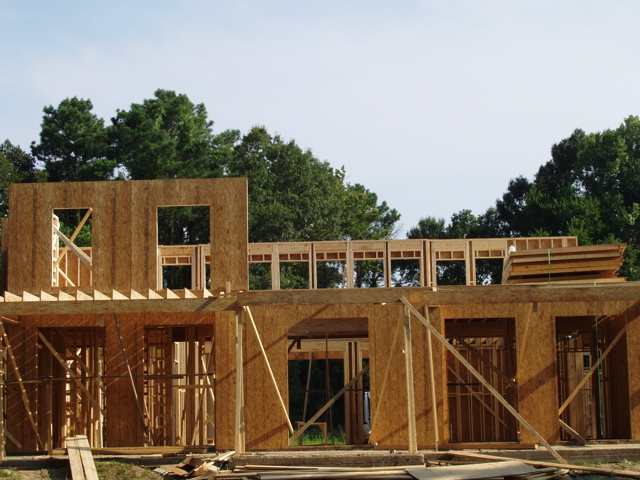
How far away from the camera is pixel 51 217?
749 inches

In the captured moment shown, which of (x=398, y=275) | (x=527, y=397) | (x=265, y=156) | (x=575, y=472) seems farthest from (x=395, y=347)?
(x=398, y=275)

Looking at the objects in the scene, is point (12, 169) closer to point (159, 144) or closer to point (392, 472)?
point (159, 144)

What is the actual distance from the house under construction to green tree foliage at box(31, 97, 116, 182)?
919 inches

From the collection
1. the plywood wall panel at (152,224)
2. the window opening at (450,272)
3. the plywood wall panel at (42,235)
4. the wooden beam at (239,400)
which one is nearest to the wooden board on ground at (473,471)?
the wooden beam at (239,400)

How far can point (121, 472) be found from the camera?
15.6 metres

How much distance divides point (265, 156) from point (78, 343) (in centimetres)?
2583

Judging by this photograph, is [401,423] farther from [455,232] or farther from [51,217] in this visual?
[455,232]

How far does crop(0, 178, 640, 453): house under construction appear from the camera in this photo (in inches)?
664

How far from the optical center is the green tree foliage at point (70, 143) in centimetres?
4409

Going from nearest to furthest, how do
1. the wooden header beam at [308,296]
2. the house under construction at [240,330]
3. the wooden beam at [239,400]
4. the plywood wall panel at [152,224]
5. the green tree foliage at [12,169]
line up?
1. the wooden beam at [239,400]
2. the wooden header beam at [308,296]
3. the house under construction at [240,330]
4. the plywood wall panel at [152,224]
5. the green tree foliage at [12,169]

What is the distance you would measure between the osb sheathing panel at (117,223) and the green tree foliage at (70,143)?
2432cm

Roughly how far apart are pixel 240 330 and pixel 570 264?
Result: 676 cm

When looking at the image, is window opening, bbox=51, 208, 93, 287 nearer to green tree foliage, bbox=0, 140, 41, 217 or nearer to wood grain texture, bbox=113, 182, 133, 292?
wood grain texture, bbox=113, 182, 133, 292

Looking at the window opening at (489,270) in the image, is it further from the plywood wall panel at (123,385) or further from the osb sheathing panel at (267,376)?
the plywood wall panel at (123,385)
